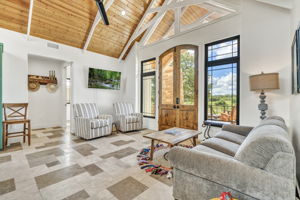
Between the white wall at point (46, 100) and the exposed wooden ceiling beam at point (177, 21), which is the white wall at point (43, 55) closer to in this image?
the white wall at point (46, 100)

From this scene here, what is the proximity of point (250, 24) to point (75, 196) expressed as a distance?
172 inches

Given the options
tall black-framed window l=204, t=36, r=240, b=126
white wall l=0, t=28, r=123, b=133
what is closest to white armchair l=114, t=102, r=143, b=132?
white wall l=0, t=28, r=123, b=133

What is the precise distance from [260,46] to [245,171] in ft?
9.83

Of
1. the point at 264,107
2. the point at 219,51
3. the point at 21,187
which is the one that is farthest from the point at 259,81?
the point at 21,187

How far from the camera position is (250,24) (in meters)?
3.03

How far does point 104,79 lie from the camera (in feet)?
17.7

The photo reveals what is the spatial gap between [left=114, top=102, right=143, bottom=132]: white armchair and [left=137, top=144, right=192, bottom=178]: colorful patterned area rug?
5.26 feet

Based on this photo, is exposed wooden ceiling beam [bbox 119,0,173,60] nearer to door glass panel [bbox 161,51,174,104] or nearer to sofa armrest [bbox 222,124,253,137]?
door glass panel [bbox 161,51,174,104]

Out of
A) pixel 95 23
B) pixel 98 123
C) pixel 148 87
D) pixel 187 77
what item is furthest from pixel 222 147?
pixel 95 23

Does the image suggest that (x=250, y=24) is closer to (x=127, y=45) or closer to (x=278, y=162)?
(x=278, y=162)

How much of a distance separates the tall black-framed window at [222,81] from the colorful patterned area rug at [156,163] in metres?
1.52

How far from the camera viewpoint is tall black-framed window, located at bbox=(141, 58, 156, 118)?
17.0 ft

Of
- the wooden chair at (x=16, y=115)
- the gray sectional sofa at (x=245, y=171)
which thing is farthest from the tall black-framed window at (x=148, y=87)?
the gray sectional sofa at (x=245, y=171)

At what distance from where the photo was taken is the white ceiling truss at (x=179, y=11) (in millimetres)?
3416
